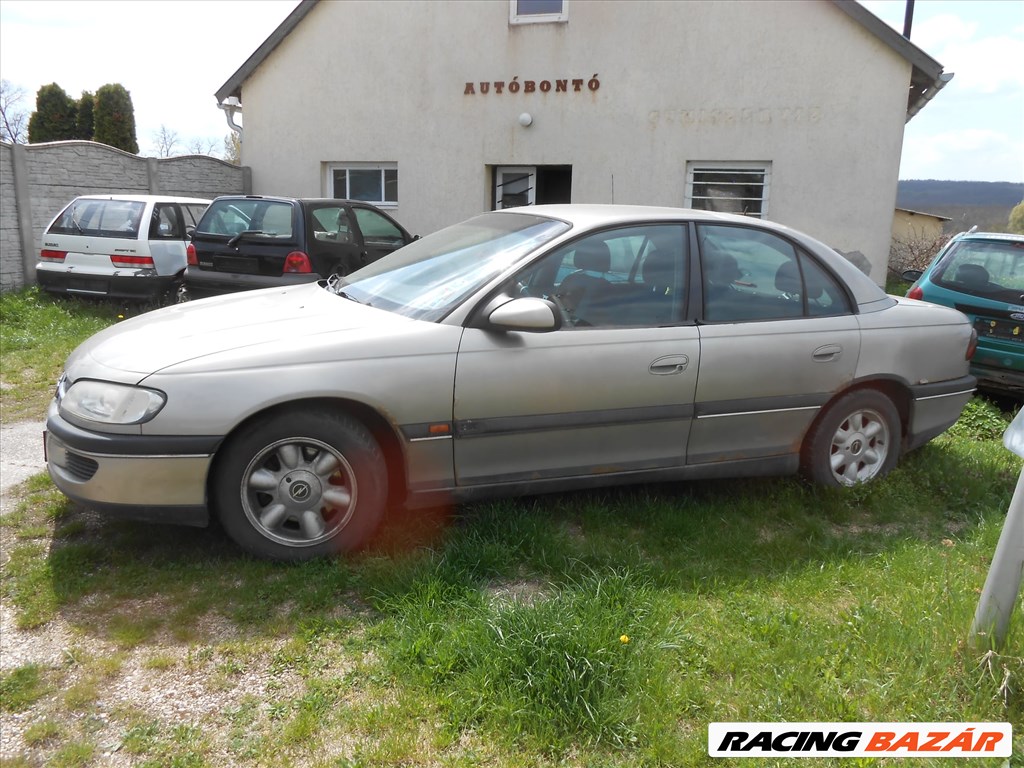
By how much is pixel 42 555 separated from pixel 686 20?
35.2 feet

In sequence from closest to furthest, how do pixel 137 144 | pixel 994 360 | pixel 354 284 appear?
pixel 354 284
pixel 994 360
pixel 137 144

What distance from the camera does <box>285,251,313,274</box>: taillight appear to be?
8.60 metres

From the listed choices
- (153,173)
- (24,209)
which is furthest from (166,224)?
(153,173)

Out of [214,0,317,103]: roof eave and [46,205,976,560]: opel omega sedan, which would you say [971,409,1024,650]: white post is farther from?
[214,0,317,103]: roof eave

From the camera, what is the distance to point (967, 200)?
2627cm

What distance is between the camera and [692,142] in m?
11.8

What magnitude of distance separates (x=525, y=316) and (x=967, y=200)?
27246mm

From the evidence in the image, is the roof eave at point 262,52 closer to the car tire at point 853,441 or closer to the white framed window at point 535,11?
the white framed window at point 535,11

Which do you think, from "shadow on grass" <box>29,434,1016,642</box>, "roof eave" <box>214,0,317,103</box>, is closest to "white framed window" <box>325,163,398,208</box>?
"roof eave" <box>214,0,317,103</box>

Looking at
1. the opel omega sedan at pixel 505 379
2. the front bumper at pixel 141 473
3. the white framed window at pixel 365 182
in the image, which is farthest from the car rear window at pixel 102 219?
the front bumper at pixel 141 473

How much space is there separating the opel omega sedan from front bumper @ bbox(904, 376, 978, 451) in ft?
0.06

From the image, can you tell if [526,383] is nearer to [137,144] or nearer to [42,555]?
[42,555]

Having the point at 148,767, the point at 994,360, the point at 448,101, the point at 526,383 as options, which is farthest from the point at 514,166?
the point at 148,767

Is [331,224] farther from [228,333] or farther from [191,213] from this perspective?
[228,333]
